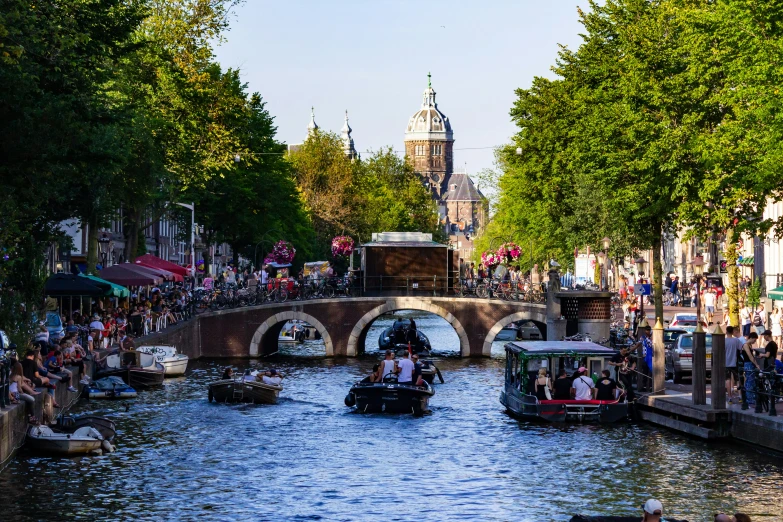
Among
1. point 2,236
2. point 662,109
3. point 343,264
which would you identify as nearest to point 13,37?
point 2,236

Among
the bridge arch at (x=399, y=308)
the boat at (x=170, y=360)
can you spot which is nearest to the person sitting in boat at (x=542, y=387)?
the boat at (x=170, y=360)

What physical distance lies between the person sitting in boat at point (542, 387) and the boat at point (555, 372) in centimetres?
21

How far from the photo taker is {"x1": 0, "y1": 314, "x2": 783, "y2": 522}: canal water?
26859 mm

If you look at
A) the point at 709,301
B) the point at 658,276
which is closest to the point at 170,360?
the point at 658,276

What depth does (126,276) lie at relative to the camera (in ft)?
184

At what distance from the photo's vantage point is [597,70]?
186ft

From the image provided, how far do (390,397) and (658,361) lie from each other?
8.44 meters

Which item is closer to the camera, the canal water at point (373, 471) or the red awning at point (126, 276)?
the canal water at point (373, 471)

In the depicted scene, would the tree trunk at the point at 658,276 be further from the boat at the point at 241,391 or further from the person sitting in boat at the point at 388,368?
the boat at the point at 241,391

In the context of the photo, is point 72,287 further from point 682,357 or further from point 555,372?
point 682,357

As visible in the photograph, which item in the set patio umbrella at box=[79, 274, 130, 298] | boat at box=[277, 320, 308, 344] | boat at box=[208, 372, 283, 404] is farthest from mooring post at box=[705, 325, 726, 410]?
boat at box=[277, 320, 308, 344]

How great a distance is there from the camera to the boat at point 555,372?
127 ft

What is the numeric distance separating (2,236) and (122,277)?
2277 cm

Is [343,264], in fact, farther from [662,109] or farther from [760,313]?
[662,109]
